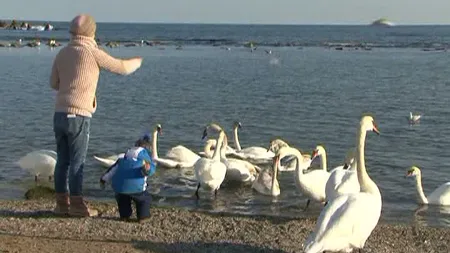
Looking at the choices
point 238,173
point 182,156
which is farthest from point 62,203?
point 182,156

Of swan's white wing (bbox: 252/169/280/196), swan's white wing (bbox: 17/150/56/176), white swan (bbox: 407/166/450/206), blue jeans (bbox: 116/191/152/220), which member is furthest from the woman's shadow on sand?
swan's white wing (bbox: 17/150/56/176)

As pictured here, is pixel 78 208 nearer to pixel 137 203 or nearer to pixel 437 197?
pixel 137 203

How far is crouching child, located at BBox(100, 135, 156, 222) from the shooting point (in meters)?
9.05

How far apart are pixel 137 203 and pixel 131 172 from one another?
0.38m

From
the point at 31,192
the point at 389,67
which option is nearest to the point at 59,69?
the point at 31,192

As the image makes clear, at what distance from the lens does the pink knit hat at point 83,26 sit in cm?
845

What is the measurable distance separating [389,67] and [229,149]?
29901 mm

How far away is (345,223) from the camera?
25.0 feet

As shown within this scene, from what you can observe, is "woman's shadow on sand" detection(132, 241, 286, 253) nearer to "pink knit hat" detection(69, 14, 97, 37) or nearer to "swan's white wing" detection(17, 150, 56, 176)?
"pink knit hat" detection(69, 14, 97, 37)

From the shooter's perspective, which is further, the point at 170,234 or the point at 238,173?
the point at 238,173

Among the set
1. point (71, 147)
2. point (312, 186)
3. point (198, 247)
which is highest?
point (71, 147)

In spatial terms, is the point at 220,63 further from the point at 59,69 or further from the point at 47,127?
the point at 59,69

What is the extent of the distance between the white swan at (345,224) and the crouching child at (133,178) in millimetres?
2293

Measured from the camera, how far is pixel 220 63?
49.9 meters
